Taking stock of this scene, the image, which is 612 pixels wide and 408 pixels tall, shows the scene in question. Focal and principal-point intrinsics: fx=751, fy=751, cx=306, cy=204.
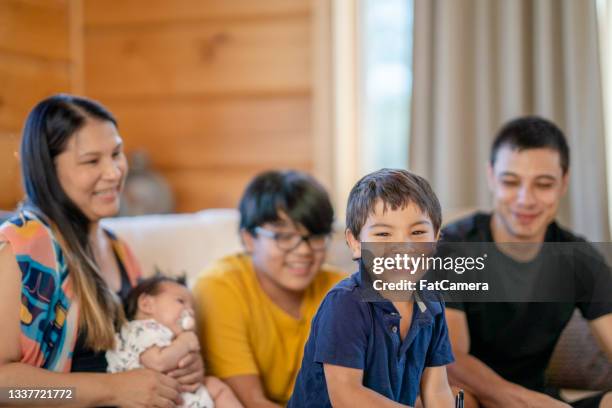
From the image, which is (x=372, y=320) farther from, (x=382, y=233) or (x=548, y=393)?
(x=548, y=393)

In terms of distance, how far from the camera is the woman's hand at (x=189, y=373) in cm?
138

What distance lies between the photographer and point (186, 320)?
1.43m

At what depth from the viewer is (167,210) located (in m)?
2.88

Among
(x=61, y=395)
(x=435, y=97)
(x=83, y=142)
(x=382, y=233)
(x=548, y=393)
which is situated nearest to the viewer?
(x=382, y=233)

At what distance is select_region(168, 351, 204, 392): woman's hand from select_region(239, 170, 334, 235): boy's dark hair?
0.31 m

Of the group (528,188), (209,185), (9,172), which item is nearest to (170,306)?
(9,172)

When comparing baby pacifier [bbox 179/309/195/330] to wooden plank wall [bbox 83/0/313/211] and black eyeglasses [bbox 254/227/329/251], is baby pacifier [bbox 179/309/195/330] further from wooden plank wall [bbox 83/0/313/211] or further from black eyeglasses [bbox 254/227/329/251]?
wooden plank wall [bbox 83/0/313/211]

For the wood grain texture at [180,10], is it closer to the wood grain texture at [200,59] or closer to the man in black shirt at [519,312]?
the wood grain texture at [200,59]

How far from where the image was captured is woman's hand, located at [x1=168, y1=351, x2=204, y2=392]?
54.3 inches

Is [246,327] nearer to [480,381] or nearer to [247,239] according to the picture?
[247,239]

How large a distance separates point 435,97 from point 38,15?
4.02 feet

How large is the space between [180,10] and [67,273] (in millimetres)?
1900

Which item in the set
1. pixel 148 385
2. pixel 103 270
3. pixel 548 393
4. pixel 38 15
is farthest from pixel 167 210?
pixel 548 393

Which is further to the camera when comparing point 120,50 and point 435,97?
point 120,50
